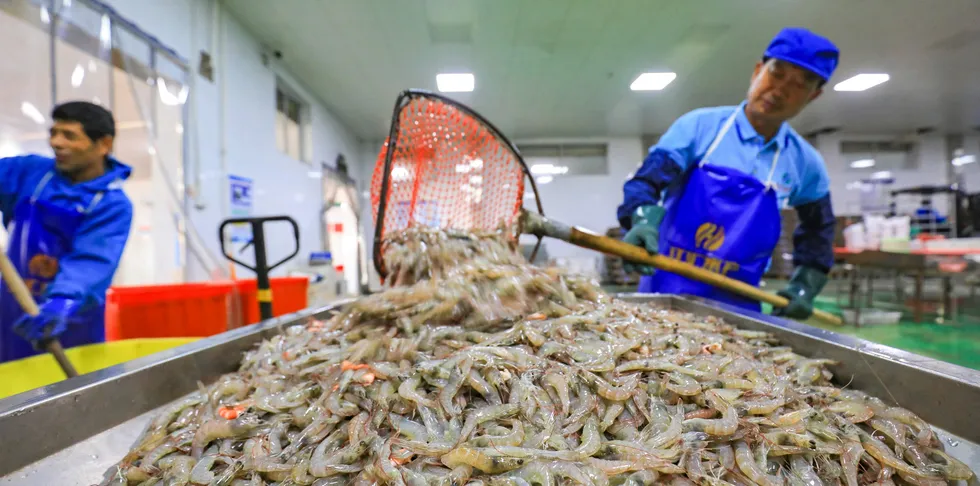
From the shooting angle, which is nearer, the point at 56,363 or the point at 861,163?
the point at 56,363

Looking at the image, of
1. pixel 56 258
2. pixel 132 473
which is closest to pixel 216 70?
pixel 56 258

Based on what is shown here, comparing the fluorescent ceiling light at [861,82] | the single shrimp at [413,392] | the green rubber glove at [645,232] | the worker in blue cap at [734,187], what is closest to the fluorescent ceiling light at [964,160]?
the fluorescent ceiling light at [861,82]

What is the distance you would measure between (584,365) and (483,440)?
15.0 inches

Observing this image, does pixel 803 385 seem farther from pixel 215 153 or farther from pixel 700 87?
pixel 700 87

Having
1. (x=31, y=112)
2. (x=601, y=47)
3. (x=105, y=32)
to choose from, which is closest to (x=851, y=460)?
(x=31, y=112)

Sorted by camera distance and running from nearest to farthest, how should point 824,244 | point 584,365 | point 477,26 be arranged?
point 584,365, point 824,244, point 477,26

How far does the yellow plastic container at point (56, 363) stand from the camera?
1490 mm

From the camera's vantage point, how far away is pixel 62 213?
2186mm

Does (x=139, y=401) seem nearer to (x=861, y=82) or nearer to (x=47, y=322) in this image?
(x=47, y=322)

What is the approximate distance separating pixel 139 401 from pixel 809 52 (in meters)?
3.34

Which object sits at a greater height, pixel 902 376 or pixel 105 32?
pixel 105 32

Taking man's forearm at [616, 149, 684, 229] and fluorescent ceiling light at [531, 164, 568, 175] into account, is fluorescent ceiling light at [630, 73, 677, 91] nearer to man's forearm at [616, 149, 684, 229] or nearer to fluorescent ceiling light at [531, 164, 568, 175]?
fluorescent ceiling light at [531, 164, 568, 175]

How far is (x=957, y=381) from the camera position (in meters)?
0.93

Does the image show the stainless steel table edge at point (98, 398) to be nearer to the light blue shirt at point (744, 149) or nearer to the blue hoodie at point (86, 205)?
the blue hoodie at point (86, 205)
